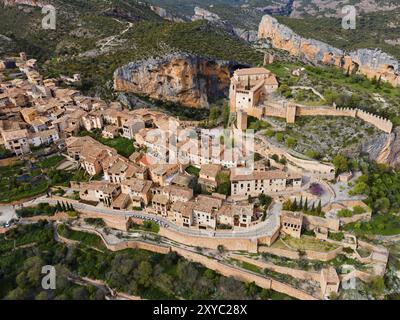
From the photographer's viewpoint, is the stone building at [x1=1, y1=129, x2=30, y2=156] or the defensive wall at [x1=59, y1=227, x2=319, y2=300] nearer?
the defensive wall at [x1=59, y1=227, x2=319, y2=300]

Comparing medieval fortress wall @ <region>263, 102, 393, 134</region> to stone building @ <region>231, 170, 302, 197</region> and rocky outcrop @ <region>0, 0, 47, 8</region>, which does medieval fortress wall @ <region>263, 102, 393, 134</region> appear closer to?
stone building @ <region>231, 170, 302, 197</region>

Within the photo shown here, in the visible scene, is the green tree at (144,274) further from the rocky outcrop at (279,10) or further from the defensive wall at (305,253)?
the rocky outcrop at (279,10)

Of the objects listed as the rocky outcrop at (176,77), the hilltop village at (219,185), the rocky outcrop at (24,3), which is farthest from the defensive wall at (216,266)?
the rocky outcrop at (24,3)

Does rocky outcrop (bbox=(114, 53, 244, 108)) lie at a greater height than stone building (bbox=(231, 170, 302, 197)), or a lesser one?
greater

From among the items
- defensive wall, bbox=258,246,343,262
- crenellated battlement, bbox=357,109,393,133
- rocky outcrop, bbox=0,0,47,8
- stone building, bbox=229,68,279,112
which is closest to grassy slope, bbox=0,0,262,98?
rocky outcrop, bbox=0,0,47,8

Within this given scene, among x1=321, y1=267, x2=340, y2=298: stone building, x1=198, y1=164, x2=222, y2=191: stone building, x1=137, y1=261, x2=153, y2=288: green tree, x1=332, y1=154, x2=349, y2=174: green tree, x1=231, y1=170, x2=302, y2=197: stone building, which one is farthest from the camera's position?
x1=198, y1=164, x2=222, y2=191: stone building

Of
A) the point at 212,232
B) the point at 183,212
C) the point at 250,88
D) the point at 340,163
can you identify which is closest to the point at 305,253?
the point at 212,232
